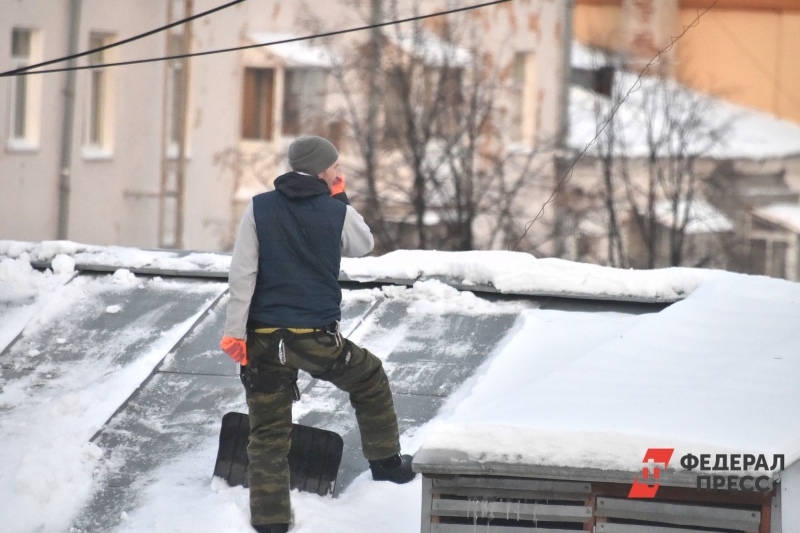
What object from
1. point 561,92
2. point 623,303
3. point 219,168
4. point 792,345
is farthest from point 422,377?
point 561,92

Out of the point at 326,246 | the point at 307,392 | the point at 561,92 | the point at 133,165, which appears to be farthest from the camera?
the point at 561,92

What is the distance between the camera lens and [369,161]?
60.8 ft

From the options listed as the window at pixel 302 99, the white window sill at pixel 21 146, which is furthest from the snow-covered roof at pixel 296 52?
the white window sill at pixel 21 146

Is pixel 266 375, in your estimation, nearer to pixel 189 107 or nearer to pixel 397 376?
pixel 397 376

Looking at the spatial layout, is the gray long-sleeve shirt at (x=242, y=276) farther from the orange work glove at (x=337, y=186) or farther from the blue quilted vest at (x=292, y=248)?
the orange work glove at (x=337, y=186)

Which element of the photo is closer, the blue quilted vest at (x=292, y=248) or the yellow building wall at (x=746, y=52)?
the blue quilted vest at (x=292, y=248)

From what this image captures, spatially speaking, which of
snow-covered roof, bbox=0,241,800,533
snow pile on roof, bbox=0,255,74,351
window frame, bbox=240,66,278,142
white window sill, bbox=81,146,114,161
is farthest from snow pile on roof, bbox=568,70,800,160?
snow pile on roof, bbox=0,255,74,351

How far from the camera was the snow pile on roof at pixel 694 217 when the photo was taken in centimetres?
1915

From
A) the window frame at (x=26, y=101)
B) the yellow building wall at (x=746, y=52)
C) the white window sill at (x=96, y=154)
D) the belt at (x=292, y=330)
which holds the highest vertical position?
the yellow building wall at (x=746, y=52)

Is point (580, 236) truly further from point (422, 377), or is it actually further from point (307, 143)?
point (307, 143)

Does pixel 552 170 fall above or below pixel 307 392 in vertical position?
above

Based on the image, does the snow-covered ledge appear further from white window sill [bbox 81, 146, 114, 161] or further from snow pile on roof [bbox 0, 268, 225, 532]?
white window sill [bbox 81, 146, 114, 161]

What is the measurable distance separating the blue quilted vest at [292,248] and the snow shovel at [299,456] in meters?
0.63

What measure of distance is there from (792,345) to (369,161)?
47.1 feet
